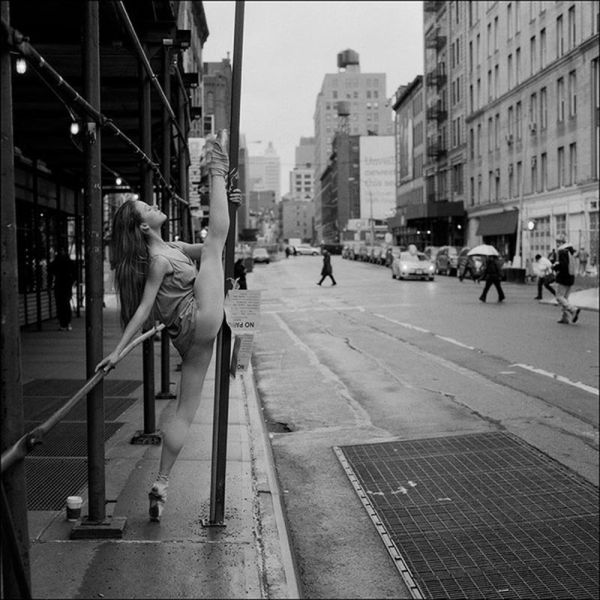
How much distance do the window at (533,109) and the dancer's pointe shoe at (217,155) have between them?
1983 inches

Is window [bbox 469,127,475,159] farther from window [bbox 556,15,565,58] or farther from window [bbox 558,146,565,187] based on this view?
window [bbox 558,146,565,187]

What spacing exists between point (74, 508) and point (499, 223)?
5493 centimetres

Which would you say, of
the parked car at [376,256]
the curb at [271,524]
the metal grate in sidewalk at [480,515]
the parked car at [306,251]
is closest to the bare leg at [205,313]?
the curb at [271,524]

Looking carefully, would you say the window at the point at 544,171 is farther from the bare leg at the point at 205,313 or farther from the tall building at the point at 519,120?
the bare leg at the point at 205,313

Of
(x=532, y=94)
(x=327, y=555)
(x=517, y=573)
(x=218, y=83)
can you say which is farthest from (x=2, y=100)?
(x=218, y=83)

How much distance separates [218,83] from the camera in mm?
92812

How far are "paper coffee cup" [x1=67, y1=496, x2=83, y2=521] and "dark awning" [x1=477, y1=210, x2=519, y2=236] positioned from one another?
51554 millimetres

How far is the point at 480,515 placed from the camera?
621 cm

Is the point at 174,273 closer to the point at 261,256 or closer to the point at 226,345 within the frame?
the point at 226,345

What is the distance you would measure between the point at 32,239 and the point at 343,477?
14.9m

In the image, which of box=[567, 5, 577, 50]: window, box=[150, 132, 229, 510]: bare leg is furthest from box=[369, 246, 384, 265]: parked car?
box=[150, 132, 229, 510]: bare leg

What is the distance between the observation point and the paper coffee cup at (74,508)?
4898 millimetres

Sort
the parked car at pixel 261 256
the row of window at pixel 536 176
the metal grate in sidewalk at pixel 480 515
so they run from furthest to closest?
1. the parked car at pixel 261 256
2. the row of window at pixel 536 176
3. the metal grate in sidewalk at pixel 480 515

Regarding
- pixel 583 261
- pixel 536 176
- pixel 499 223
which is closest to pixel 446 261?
pixel 536 176
